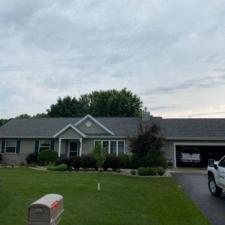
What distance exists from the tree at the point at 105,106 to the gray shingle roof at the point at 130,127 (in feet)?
79.0

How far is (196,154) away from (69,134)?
40.4 ft

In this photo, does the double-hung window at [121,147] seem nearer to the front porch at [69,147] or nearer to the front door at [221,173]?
the front porch at [69,147]

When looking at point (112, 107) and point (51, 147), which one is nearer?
point (51, 147)

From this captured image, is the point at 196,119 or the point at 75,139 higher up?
the point at 196,119

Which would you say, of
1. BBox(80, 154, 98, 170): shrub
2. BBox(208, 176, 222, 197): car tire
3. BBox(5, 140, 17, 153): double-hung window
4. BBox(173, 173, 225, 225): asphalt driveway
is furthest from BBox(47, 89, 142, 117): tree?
BBox(208, 176, 222, 197): car tire

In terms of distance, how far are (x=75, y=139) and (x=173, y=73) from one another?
12.0 meters

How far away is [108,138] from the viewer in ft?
107

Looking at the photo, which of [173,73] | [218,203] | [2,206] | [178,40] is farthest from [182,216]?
[173,73]

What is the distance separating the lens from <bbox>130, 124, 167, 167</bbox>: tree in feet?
78.8

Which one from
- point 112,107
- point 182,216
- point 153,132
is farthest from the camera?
point 112,107

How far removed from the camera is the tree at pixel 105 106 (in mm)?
63094

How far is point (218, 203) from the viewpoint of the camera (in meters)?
11.8

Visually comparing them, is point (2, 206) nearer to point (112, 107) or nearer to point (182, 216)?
point (182, 216)

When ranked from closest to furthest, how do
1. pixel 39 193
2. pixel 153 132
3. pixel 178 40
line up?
pixel 39 193
pixel 178 40
pixel 153 132
